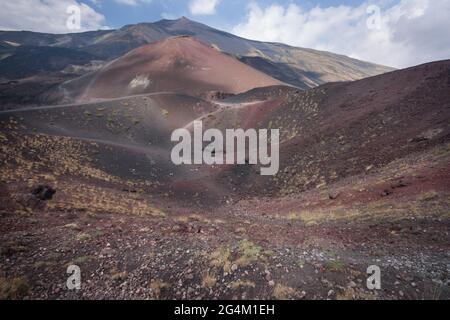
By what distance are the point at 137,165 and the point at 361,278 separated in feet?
72.4

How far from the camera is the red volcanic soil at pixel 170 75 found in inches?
2347

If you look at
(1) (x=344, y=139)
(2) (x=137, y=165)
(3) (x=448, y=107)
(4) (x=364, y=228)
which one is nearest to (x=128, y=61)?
(2) (x=137, y=165)

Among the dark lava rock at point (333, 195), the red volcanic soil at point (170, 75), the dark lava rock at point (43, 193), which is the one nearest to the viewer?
the dark lava rock at point (43, 193)

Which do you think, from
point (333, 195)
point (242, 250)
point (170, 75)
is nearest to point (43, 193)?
point (242, 250)

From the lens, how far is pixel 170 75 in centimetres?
6228

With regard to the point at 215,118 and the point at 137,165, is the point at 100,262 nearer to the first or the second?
the point at 137,165

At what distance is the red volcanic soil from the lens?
59.6 m

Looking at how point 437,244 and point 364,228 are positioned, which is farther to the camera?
point 364,228

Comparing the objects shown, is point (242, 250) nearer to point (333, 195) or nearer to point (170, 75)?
point (333, 195)

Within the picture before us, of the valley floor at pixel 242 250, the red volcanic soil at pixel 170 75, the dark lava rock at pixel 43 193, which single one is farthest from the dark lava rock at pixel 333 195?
the red volcanic soil at pixel 170 75

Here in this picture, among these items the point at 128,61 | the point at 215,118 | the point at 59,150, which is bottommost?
the point at 59,150

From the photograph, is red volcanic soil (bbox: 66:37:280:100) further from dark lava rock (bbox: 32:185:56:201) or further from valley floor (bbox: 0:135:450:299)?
valley floor (bbox: 0:135:450:299)

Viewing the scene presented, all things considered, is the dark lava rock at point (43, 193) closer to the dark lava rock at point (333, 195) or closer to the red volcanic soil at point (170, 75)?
the dark lava rock at point (333, 195)
